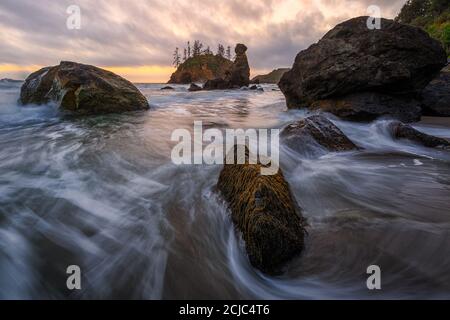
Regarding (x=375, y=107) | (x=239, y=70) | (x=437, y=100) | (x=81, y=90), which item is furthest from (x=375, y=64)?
(x=239, y=70)

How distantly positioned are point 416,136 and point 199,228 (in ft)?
15.6

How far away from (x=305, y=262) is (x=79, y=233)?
2.15 m

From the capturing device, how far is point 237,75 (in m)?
49.0

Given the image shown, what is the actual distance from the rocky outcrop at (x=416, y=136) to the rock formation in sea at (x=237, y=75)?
38842 millimetres

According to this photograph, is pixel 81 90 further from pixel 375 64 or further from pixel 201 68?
pixel 201 68

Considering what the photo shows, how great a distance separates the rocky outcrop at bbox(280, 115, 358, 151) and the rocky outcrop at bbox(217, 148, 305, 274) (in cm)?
224

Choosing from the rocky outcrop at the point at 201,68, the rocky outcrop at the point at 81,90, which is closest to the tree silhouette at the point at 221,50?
the rocky outcrop at the point at 201,68

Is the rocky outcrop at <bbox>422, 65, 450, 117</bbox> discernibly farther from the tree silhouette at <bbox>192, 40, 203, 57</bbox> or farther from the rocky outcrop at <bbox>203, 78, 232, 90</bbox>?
the tree silhouette at <bbox>192, 40, 203, 57</bbox>

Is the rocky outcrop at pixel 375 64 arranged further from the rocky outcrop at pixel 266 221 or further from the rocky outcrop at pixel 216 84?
the rocky outcrop at pixel 216 84

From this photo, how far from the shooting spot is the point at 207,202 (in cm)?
331

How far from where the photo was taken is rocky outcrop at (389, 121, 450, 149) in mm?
5004

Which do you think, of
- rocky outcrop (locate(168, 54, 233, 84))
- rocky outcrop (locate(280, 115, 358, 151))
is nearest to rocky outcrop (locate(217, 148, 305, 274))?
rocky outcrop (locate(280, 115, 358, 151))

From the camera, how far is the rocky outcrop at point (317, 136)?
4.95 metres
